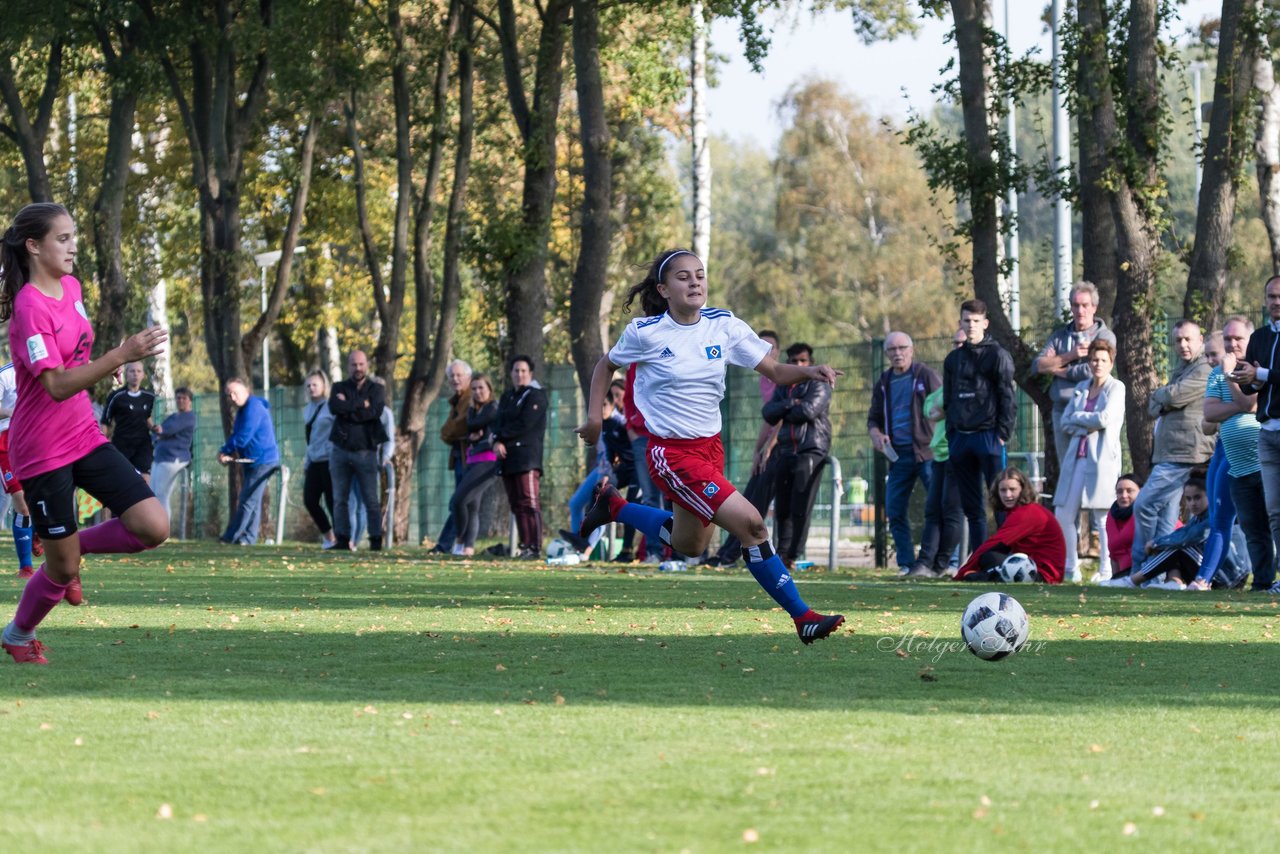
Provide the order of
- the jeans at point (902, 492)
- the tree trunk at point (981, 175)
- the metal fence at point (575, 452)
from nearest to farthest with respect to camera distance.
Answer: the jeans at point (902, 492)
the tree trunk at point (981, 175)
the metal fence at point (575, 452)

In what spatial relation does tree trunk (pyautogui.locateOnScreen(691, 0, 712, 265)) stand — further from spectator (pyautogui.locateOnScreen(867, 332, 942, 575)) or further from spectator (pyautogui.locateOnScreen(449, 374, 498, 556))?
spectator (pyautogui.locateOnScreen(867, 332, 942, 575))

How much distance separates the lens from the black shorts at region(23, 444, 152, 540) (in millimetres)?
8352

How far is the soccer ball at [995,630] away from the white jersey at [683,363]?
174 centimetres

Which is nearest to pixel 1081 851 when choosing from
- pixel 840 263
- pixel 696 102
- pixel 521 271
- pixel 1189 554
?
pixel 1189 554

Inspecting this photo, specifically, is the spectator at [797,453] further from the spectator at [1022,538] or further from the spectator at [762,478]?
the spectator at [1022,538]

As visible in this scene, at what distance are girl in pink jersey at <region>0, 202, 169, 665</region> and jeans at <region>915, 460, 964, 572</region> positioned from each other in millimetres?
9751

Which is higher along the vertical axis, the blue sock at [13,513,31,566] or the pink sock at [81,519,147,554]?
the pink sock at [81,519,147,554]

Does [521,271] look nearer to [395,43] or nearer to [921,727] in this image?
[395,43]

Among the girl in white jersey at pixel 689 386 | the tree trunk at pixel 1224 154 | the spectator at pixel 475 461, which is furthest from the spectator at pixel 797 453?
the girl in white jersey at pixel 689 386

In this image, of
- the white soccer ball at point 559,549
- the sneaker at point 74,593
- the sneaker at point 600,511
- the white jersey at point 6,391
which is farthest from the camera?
the white soccer ball at point 559,549

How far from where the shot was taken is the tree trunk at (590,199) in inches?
948

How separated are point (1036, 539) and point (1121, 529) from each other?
2.73 ft

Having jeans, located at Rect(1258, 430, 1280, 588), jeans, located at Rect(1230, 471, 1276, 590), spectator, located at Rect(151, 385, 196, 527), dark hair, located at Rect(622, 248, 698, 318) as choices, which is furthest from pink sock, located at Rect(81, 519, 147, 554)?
spectator, located at Rect(151, 385, 196, 527)

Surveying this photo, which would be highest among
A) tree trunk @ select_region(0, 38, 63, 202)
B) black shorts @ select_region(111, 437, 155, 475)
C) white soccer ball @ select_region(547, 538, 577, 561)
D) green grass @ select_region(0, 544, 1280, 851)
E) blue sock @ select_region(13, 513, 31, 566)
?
tree trunk @ select_region(0, 38, 63, 202)
